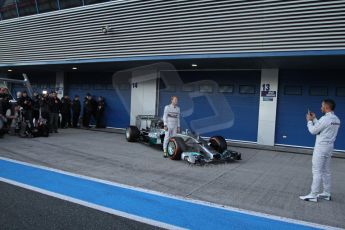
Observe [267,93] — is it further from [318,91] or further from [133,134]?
[133,134]

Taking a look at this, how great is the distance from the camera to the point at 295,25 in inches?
438

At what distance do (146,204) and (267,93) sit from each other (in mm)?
9126

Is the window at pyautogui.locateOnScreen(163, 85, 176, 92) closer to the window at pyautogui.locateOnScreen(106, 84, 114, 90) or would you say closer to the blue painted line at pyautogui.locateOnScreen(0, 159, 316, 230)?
the window at pyautogui.locateOnScreen(106, 84, 114, 90)

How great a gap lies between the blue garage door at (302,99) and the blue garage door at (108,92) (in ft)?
25.5

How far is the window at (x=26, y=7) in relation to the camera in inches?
728

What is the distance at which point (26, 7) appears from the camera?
1883 centimetres

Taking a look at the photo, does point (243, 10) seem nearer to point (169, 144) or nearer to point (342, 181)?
point (169, 144)

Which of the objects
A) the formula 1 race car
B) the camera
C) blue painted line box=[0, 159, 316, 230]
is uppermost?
→ the camera

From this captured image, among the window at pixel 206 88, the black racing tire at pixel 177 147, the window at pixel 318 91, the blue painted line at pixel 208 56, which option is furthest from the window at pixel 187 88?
the black racing tire at pixel 177 147

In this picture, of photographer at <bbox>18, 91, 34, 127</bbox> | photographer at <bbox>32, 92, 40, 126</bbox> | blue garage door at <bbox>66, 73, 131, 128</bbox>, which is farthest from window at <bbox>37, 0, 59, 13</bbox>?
photographer at <bbox>18, 91, 34, 127</bbox>

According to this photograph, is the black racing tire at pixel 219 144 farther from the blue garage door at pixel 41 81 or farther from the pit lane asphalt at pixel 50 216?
the blue garage door at pixel 41 81

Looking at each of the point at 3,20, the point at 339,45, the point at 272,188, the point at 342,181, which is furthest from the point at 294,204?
the point at 3,20

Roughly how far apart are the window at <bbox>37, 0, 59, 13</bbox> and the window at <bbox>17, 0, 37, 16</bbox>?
0.41 meters

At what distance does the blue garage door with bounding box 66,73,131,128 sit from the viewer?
18.1 metres
